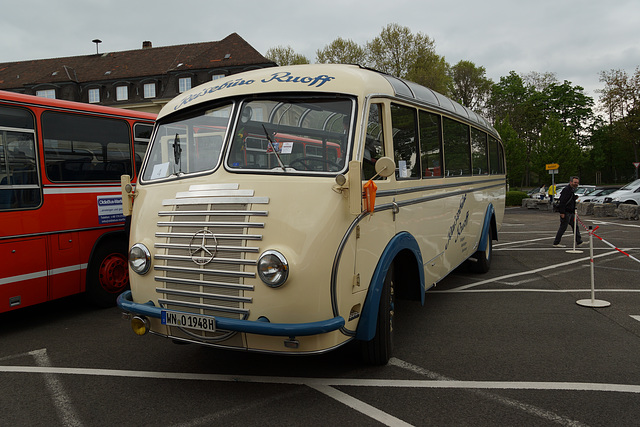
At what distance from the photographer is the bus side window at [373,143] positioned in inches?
167

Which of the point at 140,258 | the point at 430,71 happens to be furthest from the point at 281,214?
the point at 430,71

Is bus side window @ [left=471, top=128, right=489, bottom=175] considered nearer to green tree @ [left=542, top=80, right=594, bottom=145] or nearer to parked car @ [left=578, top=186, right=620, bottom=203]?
parked car @ [left=578, top=186, right=620, bottom=203]

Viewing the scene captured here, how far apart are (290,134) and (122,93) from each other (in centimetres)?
4784

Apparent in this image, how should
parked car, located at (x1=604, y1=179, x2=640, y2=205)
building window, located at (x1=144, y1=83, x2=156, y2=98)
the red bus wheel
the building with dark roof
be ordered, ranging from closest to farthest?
the red bus wheel < parked car, located at (x1=604, y1=179, x2=640, y2=205) < the building with dark roof < building window, located at (x1=144, y1=83, x2=156, y2=98)

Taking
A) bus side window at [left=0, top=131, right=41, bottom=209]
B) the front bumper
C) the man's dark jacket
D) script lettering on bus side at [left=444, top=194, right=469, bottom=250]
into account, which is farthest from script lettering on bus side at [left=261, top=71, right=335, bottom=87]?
the man's dark jacket

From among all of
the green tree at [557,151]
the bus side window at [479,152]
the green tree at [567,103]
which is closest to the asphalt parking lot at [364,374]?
the bus side window at [479,152]

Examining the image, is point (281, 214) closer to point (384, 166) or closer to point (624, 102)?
point (384, 166)

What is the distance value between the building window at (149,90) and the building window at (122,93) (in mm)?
1995

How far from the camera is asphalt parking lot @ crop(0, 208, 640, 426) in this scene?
3746 mm

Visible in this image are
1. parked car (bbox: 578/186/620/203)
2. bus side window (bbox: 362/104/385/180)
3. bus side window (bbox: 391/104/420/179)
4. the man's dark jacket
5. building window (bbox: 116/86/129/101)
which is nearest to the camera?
bus side window (bbox: 362/104/385/180)

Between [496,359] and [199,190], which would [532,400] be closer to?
[496,359]

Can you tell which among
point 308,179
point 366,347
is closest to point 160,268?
point 308,179

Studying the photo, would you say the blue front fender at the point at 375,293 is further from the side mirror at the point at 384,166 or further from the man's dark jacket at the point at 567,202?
the man's dark jacket at the point at 567,202

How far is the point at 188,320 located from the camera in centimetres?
388
